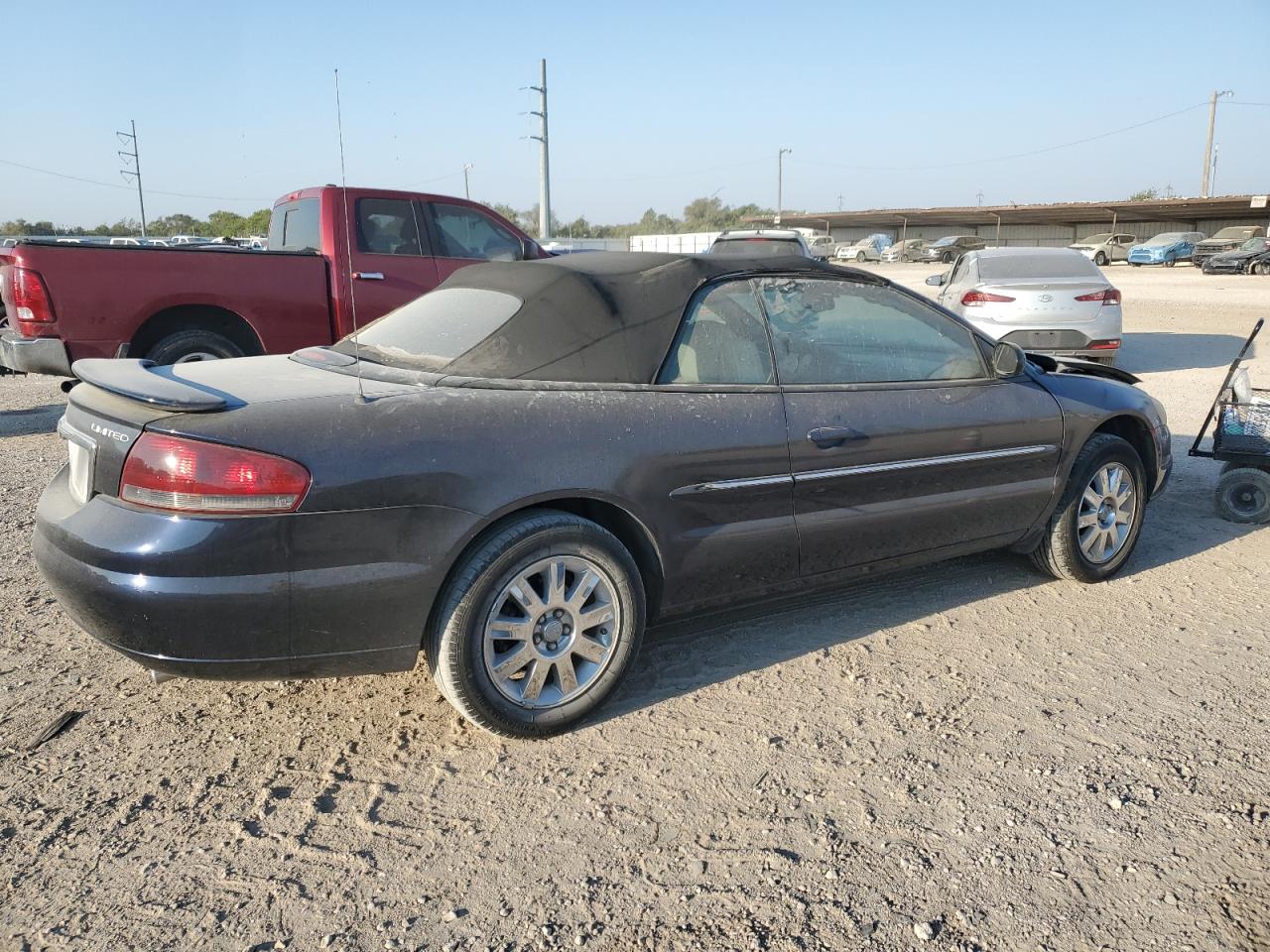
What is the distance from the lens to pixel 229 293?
749 centimetres

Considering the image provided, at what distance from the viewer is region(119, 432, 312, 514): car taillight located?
108 inches

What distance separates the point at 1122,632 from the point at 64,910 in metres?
3.93

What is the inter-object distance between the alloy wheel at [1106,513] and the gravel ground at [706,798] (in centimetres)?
48

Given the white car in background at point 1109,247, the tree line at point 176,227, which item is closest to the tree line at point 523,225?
the tree line at point 176,227

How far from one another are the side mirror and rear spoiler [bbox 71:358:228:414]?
10.4 ft

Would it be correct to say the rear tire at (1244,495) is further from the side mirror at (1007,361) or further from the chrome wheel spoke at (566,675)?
the chrome wheel spoke at (566,675)

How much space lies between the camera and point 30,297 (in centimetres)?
684

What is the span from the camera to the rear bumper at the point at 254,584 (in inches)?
108

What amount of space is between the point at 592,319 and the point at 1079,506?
2.60m

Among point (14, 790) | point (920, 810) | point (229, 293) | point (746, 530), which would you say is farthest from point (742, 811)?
point (229, 293)

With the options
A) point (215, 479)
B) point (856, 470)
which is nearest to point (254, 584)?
point (215, 479)

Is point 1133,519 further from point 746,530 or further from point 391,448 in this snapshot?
point 391,448

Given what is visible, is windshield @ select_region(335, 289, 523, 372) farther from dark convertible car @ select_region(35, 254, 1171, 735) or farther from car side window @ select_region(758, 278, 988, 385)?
car side window @ select_region(758, 278, 988, 385)

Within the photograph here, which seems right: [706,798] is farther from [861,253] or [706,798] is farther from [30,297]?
[861,253]
